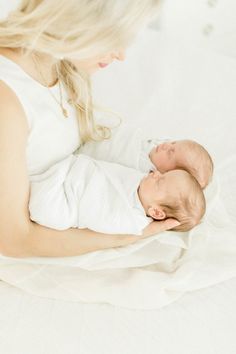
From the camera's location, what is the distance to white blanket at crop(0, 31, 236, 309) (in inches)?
49.2

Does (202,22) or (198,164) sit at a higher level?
(202,22)

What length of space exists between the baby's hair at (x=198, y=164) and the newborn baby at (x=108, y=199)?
13 cm

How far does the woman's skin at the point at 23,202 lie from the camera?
3.55ft

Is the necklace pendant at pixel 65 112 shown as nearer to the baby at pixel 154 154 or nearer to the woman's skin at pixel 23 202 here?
the woman's skin at pixel 23 202

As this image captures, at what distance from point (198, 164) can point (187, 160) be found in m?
0.03

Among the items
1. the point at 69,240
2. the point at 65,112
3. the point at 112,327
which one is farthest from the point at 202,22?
the point at 112,327

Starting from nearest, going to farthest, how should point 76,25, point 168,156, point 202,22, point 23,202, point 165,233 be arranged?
1. point 76,25
2. point 23,202
3. point 165,233
4. point 168,156
5. point 202,22

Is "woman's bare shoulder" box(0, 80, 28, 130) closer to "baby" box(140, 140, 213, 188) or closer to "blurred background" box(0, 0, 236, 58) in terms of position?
"baby" box(140, 140, 213, 188)

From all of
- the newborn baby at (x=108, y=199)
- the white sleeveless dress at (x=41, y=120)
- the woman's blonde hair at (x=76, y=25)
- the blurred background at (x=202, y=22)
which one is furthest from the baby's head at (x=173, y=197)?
the blurred background at (x=202, y=22)

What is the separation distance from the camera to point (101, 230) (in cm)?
121

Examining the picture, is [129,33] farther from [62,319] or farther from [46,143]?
[62,319]

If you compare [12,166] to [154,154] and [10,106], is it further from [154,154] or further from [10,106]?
[154,154]

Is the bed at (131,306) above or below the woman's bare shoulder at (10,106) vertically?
below

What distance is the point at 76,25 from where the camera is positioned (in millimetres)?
1032
